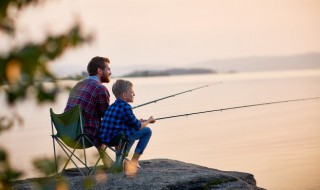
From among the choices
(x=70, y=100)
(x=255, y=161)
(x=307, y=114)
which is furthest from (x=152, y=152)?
(x=307, y=114)

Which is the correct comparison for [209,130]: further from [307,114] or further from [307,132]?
[307,114]

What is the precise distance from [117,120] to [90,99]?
0.44m

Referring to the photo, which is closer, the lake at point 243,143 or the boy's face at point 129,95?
the boy's face at point 129,95

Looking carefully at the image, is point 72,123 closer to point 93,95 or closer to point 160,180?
point 93,95

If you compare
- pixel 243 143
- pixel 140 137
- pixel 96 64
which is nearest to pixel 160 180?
pixel 140 137

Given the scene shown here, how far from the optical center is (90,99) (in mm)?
6328

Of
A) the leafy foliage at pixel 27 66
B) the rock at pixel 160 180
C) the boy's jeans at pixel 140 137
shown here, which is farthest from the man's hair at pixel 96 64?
the leafy foliage at pixel 27 66

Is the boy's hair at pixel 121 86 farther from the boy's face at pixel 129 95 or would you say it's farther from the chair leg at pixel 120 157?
the chair leg at pixel 120 157

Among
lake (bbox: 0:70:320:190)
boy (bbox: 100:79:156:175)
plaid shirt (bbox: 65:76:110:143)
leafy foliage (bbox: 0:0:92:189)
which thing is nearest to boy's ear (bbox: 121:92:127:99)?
boy (bbox: 100:79:156:175)

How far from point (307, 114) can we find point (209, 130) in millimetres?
6198

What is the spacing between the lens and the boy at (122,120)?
6.08 metres

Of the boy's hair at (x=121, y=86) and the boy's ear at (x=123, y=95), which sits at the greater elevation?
the boy's hair at (x=121, y=86)

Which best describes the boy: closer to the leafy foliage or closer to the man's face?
the man's face

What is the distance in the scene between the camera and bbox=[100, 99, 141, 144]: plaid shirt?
6.07m
